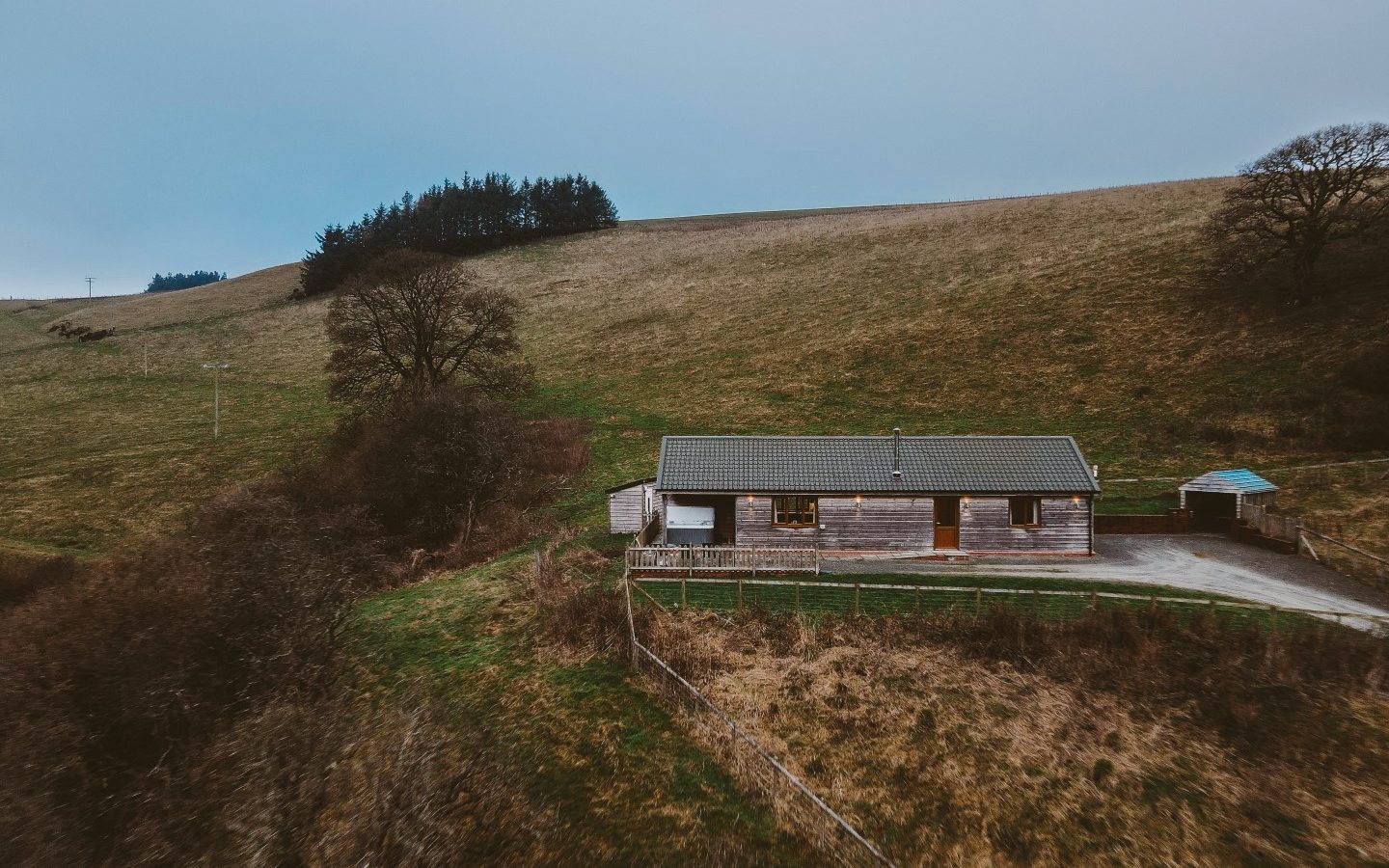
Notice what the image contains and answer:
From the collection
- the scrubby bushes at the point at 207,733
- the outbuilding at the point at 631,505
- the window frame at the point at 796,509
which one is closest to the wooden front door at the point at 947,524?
the window frame at the point at 796,509

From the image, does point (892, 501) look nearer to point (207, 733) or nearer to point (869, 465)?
point (869, 465)

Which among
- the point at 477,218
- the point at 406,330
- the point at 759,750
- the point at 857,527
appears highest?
the point at 477,218

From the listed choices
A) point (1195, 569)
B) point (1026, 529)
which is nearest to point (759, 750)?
point (1026, 529)

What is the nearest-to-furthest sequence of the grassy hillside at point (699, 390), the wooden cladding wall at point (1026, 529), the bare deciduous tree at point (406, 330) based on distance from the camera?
the grassy hillside at point (699, 390), the wooden cladding wall at point (1026, 529), the bare deciduous tree at point (406, 330)

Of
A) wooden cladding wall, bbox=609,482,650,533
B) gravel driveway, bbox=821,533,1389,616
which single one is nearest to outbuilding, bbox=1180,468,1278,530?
gravel driveway, bbox=821,533,1389,616

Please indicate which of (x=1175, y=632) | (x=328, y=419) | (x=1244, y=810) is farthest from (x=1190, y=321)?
(x=328, y=419)

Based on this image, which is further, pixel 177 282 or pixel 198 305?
pixel 177 282

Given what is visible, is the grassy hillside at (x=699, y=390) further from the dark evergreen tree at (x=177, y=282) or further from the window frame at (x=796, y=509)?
the dark evergreen tree at (x=177, y=282)
